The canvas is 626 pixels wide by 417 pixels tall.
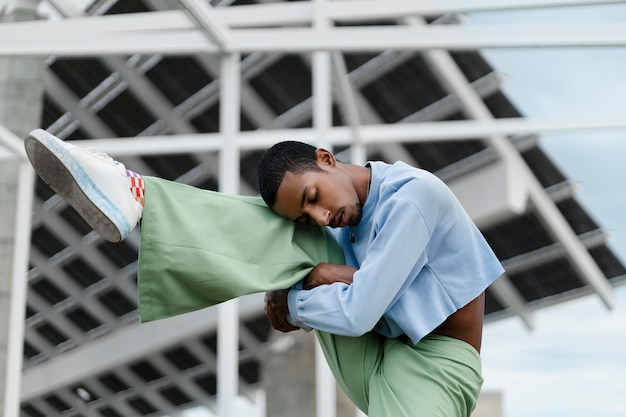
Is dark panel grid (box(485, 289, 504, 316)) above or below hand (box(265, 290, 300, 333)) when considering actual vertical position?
below

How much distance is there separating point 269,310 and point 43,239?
1683 cm

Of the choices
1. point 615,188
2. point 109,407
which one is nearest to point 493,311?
point 615,188

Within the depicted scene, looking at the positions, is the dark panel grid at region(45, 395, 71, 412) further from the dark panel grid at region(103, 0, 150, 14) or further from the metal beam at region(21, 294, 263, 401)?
the dark panel grid at region(103, 0, 150, 14)

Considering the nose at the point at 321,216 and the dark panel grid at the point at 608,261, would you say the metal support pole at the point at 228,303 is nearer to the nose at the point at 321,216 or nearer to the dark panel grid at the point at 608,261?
the nose at the point at 321,216

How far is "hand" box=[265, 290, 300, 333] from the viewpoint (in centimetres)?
253

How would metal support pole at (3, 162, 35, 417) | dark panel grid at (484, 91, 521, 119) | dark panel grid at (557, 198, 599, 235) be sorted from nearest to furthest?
metal support pole at (3, 162, 35, 417)
dark panel grid at (484, 91, 521, 119)
dark panel grid at (557, 198, 599, 235)

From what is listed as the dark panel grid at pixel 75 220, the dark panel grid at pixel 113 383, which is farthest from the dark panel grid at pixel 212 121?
the dark panel grid at pixel 113 383

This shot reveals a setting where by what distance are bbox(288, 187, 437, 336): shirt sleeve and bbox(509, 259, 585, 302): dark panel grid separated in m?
14.3

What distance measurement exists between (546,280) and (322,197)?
49.2 ft

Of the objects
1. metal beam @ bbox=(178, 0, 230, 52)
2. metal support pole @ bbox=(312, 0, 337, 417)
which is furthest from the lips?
metal support pole @ bbox=(312, 0, 337, 417)

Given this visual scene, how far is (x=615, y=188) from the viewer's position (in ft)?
51.0

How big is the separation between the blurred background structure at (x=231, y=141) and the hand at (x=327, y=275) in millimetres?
3987

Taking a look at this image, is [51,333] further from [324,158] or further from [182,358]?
[324,158]

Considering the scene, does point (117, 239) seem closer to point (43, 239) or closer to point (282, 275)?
point (282, 275)
